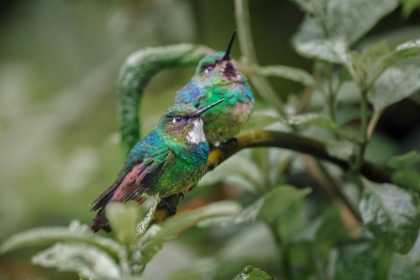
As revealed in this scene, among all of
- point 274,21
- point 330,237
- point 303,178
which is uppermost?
point 274,21

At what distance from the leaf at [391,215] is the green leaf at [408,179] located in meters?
0.03

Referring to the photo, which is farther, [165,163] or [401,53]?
[401,53]

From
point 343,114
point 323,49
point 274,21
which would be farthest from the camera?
point 274,21

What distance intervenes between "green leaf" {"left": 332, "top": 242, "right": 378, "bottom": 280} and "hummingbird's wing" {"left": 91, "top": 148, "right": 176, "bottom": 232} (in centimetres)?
57

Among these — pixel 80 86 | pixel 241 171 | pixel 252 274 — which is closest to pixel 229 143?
pixel 252 274

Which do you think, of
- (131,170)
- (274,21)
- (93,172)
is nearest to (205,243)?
(93,172)

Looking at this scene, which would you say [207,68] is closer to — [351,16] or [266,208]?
[266,208]

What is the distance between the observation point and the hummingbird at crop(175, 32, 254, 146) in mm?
672

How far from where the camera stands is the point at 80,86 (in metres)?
1.94

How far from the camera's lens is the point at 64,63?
205 centimetres

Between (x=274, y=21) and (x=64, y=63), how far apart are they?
86 cm

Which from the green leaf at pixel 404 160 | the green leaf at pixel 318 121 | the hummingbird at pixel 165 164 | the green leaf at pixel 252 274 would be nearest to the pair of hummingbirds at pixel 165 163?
the hummingbird at pixel 165 164

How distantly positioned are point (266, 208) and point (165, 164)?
1.46 feet

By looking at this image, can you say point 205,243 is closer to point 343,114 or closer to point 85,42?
point 343,114
